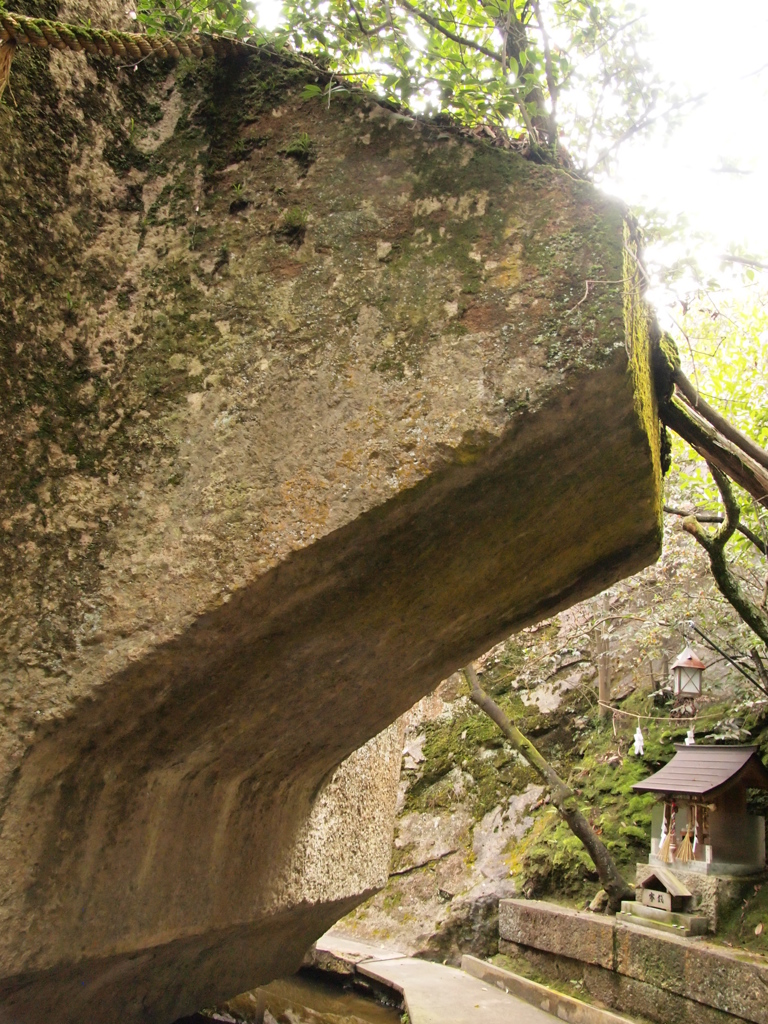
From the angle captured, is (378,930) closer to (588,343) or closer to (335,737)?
(335,737)

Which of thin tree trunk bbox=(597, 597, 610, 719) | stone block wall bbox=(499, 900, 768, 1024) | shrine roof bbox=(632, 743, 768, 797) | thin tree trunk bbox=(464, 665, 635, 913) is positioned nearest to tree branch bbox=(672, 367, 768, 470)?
stone block wall bbox=(499, 900, 768, 1024)

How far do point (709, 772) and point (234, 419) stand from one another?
6.58 m

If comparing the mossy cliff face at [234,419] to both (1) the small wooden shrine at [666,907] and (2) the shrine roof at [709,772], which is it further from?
(1) the small wooden shrine at [666,907]

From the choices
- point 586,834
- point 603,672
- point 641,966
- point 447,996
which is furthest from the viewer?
point 603,672

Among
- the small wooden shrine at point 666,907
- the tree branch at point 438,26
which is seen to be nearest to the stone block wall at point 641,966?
the small wooden shrine at point 666,907

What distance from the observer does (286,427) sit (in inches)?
63.8

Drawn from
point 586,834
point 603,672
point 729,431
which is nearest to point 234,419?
point 729,431

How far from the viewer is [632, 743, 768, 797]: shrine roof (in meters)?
6.54

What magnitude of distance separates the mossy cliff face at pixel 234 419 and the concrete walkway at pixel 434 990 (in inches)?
200

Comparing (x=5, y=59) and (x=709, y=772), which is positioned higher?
(x=5, y=59)

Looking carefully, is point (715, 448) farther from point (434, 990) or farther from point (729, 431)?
point (434, 990)

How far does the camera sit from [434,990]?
6930 millimetres

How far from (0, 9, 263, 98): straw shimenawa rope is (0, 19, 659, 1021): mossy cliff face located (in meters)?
0.06

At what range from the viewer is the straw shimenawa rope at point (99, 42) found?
1.61 meters
